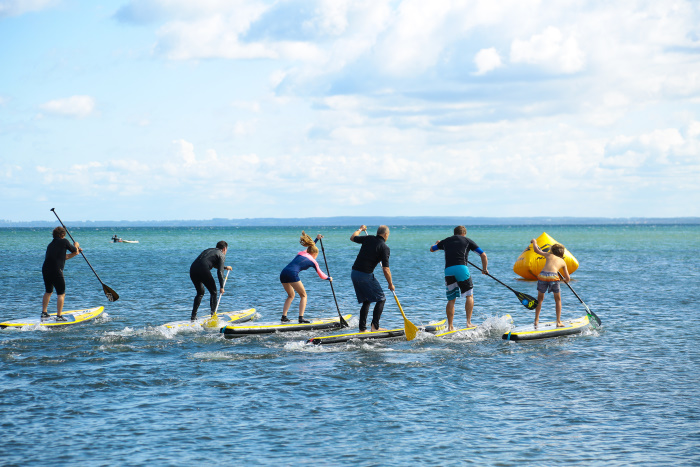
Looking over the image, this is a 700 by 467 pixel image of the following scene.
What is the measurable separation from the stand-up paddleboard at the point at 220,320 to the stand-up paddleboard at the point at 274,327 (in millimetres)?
1525

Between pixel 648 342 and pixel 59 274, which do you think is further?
pixel 59 274

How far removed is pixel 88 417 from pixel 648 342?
11.7 m

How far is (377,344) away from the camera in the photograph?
47.8ft

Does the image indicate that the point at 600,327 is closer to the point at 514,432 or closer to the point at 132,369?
the point at 514,432

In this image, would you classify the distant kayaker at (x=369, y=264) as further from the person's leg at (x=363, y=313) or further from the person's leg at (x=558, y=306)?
the person's leg at (x=558, y=306)

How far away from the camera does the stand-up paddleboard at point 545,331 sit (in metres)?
14.9

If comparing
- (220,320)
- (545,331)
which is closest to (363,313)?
(545,331)

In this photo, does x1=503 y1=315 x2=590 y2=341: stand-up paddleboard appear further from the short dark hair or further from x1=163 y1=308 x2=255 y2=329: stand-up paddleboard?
x1=163 y1=308 x2=255 y2=329: stand-up paddleboard

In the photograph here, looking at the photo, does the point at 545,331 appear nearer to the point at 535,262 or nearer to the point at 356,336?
the point at 356,336

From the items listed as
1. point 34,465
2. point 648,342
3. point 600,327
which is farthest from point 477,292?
point 34,465

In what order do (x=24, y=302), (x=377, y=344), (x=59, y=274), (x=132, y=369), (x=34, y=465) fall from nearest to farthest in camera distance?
(x=34, y=465)
(x=132, y=369)
(x=377, y=344)
(x=59, y=274)
(x=24, y=302)

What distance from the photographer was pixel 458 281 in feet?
48.8

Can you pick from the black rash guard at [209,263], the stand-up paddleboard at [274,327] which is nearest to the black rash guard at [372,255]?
the stand-up paddleboard at [274,327]

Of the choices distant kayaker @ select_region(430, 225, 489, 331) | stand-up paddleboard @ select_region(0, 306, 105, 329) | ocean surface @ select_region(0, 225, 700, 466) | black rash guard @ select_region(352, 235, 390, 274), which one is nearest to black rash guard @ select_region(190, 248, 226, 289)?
ocean surface @ select_region(0, 225, 700, 466)
